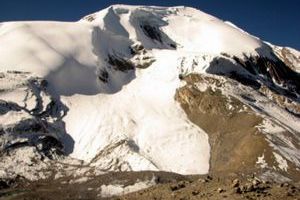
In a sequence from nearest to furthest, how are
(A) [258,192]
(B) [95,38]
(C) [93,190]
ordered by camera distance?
(A) [258,192] < (C) [93,190] < (B) [95,38]

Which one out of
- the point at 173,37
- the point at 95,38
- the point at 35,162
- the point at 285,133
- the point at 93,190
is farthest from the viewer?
the point at 173,37

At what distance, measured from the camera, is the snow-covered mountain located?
116m

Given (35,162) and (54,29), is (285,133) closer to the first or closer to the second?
(35,162)

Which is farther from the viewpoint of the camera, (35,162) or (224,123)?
(224,123)

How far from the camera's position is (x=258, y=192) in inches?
1336

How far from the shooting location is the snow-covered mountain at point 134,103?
116062 millimetres

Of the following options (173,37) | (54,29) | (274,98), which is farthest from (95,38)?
(274,98)

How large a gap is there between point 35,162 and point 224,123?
129 feet

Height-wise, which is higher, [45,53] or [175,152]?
[45,53]

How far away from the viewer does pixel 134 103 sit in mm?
140625

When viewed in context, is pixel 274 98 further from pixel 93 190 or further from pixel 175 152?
pixel 93 190

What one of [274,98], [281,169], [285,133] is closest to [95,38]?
[274,98]

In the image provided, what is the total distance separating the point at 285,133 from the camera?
12331cm

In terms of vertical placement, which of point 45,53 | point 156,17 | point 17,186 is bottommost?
point 17,186
